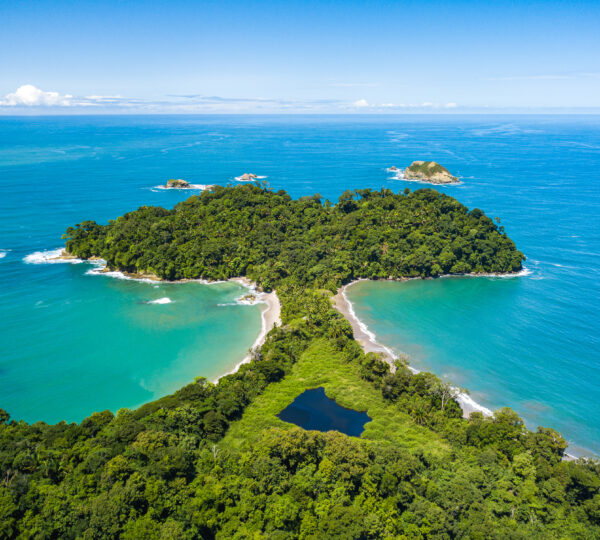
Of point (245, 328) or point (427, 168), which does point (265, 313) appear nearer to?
point (245, 328)

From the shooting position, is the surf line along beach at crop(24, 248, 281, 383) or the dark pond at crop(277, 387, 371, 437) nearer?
the dark pond at crop(277, 387, 371, 437)

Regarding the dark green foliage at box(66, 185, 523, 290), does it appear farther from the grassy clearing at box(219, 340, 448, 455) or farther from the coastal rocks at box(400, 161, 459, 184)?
the coastal rocks at box(400, 161, 459, 184)

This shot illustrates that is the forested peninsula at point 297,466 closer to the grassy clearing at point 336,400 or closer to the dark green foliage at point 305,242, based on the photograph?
the grassy clearing at point 336,400

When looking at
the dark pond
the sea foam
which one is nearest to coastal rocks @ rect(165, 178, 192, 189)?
the sea foam

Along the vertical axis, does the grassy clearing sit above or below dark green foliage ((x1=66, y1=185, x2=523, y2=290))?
below

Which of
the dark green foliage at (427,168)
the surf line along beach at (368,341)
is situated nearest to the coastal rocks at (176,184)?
the dark green foliage at (427,168)

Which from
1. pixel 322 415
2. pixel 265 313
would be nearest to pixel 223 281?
pixel 265 313
